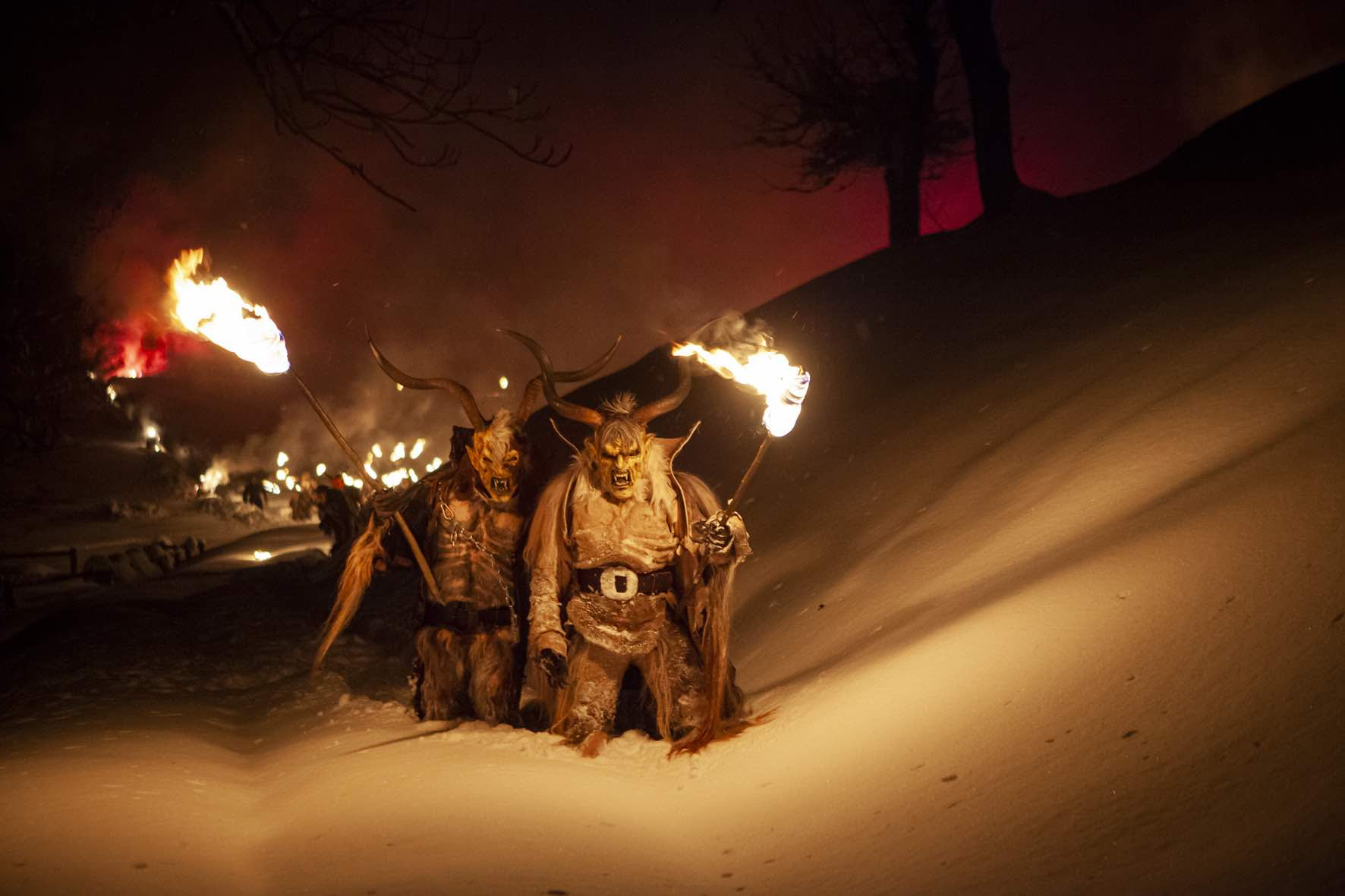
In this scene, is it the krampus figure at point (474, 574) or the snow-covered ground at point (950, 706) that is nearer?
the snow-covered ground at point (950, 706)

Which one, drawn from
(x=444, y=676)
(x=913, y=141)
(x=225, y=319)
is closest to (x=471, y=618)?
(x=444, y=676)

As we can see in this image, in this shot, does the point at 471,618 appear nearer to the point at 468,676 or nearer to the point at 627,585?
the point at 468,676

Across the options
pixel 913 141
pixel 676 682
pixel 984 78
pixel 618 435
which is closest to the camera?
pixel 618 435

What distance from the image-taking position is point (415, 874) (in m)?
4.05

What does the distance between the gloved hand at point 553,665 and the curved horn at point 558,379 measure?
1589 millimetres

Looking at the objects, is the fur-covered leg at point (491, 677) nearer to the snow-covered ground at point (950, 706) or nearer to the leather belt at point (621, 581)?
the snow-covered ground at point (950, 706)

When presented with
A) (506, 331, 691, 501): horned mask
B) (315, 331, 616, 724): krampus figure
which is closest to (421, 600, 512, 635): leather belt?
(315, 331, 616, 724): krampus figure

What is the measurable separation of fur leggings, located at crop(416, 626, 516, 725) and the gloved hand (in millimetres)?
797

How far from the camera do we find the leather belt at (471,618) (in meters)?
7.08

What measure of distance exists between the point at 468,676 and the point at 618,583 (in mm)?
1236

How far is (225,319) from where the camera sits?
663 cm

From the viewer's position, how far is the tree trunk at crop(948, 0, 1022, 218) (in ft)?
56.9

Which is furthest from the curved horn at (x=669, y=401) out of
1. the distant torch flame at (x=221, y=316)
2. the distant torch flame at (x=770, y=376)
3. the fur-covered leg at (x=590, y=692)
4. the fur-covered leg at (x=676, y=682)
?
the distant torch flame at (x=221, y=316)

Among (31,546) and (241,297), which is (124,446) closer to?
(31,546)
